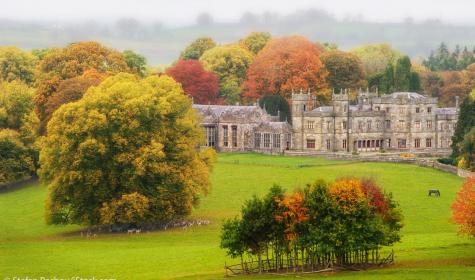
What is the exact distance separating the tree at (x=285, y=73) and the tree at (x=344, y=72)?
2.64 m

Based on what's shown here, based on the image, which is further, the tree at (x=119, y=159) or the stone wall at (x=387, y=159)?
the stone wall at (x=387, y=159)

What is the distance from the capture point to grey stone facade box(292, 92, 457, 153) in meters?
134

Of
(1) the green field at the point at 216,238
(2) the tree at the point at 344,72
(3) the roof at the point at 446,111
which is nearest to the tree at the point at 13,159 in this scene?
(1) the green field at the point at 216,238

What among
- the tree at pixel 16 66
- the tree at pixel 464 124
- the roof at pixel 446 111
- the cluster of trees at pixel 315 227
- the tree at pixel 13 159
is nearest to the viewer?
the cluster of trees at pixel 315 227

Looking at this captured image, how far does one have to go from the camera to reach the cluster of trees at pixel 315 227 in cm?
6656

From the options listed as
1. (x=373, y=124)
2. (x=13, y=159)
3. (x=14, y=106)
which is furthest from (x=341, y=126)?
(x=13, y=159)

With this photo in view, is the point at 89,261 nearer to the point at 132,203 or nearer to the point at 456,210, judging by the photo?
the point at 132,203

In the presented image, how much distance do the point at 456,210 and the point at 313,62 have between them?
91.3 m

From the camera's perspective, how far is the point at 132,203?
89812 millimetres

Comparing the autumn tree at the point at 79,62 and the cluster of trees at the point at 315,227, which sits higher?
the autumn tree at the point at 79,62

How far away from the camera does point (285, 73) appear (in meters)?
162

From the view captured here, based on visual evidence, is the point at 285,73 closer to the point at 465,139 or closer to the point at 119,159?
the point at 465,139

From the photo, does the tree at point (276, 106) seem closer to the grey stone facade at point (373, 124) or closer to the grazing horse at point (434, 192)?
the grey stone facade at point (373, 124)

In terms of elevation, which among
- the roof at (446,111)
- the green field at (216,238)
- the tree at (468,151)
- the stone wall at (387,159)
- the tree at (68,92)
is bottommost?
the green field at (216,238)
